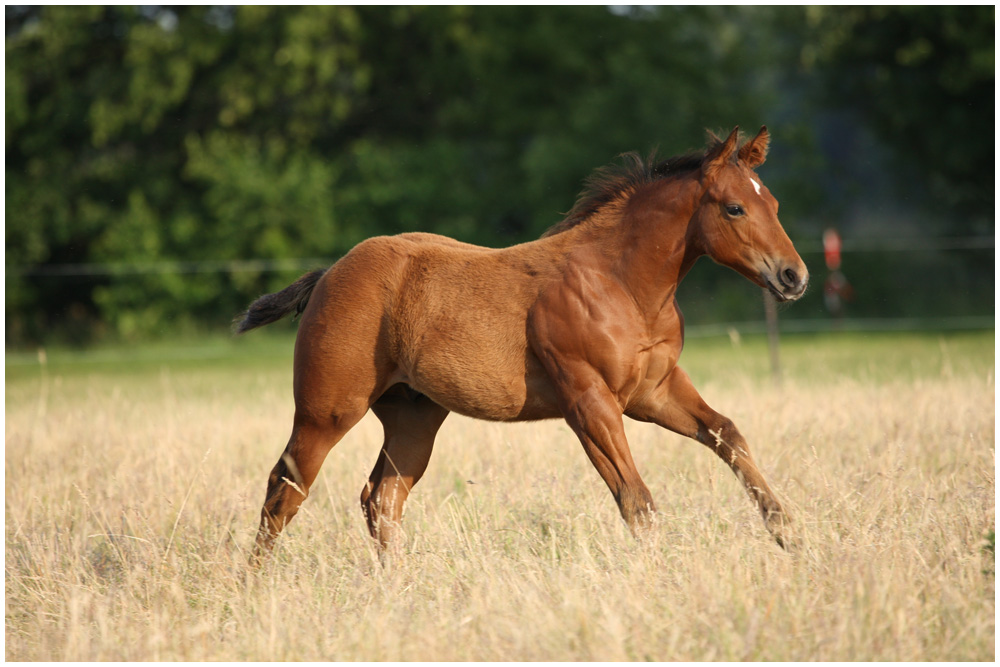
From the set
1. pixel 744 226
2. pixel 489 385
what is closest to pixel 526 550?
pixel 489 385

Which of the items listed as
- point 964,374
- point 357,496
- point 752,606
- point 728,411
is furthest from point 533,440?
point 964,374

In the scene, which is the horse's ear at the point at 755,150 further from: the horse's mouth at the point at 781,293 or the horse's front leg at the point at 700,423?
the horse's front leg at the point at 700,423

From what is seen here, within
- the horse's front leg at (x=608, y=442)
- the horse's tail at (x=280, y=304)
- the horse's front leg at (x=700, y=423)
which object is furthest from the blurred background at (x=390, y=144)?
the horse's front leg at (x=608, y=442)

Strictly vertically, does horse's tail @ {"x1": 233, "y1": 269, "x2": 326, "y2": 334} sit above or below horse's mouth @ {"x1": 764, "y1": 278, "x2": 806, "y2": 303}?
below

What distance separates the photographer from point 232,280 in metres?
19.3

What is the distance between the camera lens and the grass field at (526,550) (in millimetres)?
3328

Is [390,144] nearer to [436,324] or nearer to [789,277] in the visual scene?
[436,324]

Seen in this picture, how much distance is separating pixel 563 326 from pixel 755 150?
122cm

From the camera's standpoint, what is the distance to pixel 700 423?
14.9 ft

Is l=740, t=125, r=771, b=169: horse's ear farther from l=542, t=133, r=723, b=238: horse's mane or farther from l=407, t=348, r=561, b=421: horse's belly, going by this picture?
l=407, t=348, r=561, b=421: horse's belly

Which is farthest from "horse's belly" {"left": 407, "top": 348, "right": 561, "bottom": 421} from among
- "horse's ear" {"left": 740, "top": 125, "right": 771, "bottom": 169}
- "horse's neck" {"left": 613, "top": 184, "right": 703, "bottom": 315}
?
"horse's ear" {"left": 740, "top": 125, "right": 771, "bottom": 169}

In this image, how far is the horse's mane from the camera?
4.56 metres

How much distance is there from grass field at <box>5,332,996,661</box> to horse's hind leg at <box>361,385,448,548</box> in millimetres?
118

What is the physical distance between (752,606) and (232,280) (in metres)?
17.2
